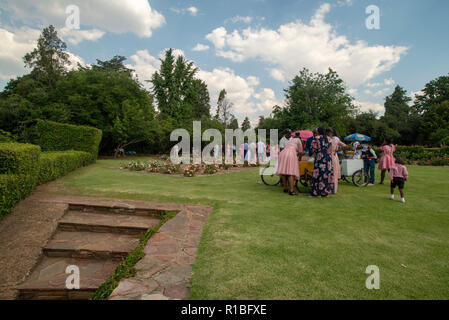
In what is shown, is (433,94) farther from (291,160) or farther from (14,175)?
(14,175)

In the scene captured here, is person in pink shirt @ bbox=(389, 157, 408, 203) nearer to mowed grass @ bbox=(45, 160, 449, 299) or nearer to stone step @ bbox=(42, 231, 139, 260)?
mowed grass @ bbox=(45, 160, 449, 299)

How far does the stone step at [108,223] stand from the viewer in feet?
14.9

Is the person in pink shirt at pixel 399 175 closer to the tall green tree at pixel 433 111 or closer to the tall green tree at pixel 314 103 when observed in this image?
the tall green tree at pixel 314 103

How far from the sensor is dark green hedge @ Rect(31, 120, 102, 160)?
44.5 feet

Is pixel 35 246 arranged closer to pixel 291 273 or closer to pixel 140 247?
pixel 140 247

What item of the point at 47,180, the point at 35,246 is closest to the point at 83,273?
the point at 35,246

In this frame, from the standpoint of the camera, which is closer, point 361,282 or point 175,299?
point 175,299

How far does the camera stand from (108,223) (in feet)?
15.3

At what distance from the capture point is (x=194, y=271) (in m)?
2.88

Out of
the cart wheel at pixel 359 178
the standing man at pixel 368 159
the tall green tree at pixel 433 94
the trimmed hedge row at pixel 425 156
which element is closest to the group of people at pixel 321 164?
the cart wheel at pixel 359 178

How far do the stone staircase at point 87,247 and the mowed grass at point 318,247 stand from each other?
1.22 m
